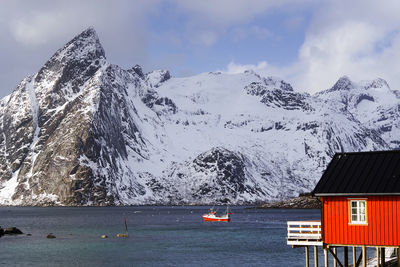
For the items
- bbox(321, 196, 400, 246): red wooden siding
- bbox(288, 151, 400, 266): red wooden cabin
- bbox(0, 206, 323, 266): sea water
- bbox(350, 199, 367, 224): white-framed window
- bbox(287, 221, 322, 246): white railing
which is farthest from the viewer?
bbox(0, 206, 323, 266): sea water

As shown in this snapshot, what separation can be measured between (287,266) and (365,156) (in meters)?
33.7

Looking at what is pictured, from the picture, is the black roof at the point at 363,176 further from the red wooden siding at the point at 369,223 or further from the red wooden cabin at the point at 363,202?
the red wooden siding at the point at 369,223

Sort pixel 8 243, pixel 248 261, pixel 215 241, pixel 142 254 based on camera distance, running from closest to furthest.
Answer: pixel 248 261 → pixel 142 254 → pixel 8 243 → pixel 215 241

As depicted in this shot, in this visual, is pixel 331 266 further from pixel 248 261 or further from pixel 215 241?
pixel 215 241

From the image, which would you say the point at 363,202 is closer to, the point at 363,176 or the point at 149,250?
the point at 363,176

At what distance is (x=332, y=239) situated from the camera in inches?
1889

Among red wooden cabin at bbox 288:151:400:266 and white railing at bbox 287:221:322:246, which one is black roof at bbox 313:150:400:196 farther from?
white railing at bbox 287:221:322:246

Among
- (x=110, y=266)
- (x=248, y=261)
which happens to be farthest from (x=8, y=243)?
(x=248, y=261)

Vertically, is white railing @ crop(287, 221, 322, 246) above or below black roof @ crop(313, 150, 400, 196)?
below

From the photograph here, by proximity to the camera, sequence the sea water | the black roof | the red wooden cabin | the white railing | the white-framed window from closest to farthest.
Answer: the red wooden cabin, the black roof, the white-framed window, the white railing, the sea water

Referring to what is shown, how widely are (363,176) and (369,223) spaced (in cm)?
384

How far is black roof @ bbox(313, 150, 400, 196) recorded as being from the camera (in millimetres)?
46281

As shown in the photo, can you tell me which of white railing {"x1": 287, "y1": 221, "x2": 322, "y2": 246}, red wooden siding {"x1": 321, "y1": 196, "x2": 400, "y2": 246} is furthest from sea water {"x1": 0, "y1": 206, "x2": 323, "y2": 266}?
red wooden siding {"x1": 321, "y1": 196, "x2": 400, "y2": 246}

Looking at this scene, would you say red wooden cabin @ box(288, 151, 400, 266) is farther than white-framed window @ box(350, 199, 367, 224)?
No
